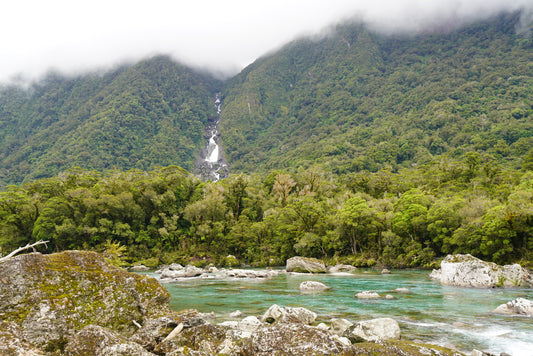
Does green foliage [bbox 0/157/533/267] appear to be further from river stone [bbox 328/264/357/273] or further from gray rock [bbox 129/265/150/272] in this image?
river stone [bbox 328/264/357/273]

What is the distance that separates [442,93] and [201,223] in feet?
620

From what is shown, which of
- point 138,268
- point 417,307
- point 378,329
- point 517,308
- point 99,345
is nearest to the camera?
point 99,345

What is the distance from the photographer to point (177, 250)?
71.3 m

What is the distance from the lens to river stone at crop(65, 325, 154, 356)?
714 cm

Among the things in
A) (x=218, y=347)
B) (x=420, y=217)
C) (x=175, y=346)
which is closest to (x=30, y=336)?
(x=175, y=346)

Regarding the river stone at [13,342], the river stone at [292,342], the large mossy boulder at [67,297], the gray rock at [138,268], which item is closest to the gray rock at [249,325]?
the large mossy boulder at [67,297]

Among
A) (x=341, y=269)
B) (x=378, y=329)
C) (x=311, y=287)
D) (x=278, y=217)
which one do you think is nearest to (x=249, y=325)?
(x=378, y=329)

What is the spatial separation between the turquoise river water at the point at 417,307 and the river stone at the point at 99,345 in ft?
35.9

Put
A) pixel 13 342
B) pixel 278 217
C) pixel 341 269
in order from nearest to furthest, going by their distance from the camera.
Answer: pixel 13 342 → pixel 341 269 → pixel 278 217

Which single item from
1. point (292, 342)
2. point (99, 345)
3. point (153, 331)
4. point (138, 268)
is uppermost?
point (292, 342)

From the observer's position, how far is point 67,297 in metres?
8.92

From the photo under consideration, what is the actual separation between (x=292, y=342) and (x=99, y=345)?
4.51 meters

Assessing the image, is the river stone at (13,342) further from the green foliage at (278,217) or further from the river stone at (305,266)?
the green foliage at (278,217)

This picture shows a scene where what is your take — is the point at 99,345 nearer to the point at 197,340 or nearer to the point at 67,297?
the point at 67,297
